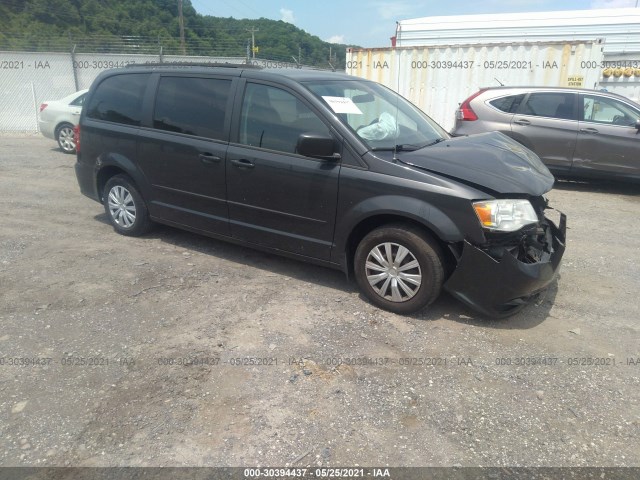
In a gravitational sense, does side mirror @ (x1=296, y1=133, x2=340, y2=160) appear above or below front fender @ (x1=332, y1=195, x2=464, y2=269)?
above

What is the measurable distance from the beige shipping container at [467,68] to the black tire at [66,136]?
6.70m

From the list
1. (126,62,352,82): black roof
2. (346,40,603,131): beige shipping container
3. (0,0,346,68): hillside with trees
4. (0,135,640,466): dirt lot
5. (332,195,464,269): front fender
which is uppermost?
(0,0,346,68): hillside with trees

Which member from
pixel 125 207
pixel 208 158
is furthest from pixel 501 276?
pixel 125 207

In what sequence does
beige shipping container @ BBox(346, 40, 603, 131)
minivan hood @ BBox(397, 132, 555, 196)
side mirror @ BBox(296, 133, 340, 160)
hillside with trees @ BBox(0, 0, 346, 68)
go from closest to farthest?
minivan hood @ BBox(397, 132, 555, 196), side mirror @ BBox(296, 133, 340, 160), beige shipping container @ BBox(346, 40, 603, 131), hillside with trees @ BBox(0, 0, 346, 68)

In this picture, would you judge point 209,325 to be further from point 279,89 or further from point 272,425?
point 279,89

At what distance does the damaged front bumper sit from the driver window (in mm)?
5443

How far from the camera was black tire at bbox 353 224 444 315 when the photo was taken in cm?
372

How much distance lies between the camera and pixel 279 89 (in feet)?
14.2

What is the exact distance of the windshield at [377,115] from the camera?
413cm

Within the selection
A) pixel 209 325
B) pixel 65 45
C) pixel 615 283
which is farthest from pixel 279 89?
pixel 65 45

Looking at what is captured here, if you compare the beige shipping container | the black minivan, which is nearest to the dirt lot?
the black minivan

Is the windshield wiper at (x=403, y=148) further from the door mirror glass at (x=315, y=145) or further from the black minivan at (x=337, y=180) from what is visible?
the door mirror glass at (x=315, y=145)

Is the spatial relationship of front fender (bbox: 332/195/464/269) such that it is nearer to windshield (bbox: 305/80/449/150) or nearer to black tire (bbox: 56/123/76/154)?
windshield (bbox: 305/80/449/150)

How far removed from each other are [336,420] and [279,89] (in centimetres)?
284
